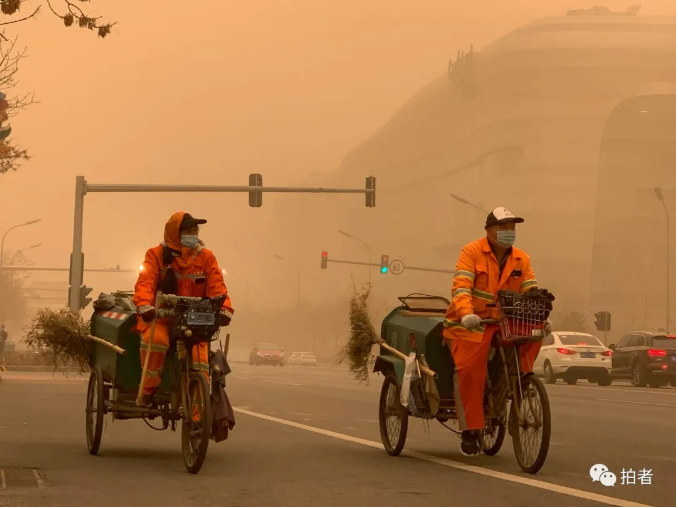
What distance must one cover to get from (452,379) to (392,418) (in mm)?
935

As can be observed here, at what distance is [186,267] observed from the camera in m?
11.0

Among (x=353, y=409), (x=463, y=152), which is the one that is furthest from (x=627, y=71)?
(x=353, y=409)

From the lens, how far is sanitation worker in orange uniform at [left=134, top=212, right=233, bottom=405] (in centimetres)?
1088

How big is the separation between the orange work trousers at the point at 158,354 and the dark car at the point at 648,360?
28339 millimetres

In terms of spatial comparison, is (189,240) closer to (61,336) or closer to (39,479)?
(39,479)

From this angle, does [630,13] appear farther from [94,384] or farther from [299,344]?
[94,384]

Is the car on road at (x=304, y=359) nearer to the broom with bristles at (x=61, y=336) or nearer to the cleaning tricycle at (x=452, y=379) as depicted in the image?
the broom with bristles at (x=61, y=336)

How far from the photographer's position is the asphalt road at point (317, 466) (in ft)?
28.8

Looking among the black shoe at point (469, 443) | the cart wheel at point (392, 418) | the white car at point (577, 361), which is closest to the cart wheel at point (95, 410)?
the cart wheel at point (392, 418)

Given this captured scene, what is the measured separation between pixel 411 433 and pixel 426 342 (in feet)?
11.7

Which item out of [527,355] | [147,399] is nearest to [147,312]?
[147,399]

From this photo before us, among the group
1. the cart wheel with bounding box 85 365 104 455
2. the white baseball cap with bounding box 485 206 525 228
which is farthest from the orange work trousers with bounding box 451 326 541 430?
the cart wheel with bounding box 85 365 104 455

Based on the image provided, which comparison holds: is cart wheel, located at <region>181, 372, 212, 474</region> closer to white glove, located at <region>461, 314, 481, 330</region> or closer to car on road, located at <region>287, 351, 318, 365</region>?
white glove, located at <region>461, 314, 481, 330</region>

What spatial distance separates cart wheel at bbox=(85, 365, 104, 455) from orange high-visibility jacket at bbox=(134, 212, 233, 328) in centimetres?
97
